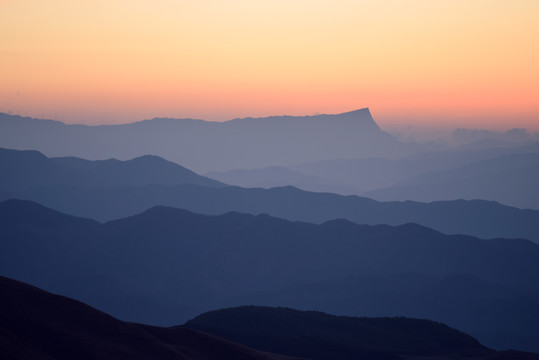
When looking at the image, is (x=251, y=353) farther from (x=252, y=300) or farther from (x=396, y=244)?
(x=396, y=244)

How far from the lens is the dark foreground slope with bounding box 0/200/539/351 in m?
113

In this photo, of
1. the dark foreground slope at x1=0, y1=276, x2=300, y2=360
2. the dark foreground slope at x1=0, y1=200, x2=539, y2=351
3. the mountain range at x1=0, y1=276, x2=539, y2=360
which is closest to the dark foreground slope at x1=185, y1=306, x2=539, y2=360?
the mountain range at x1=0, y1=276, x2=539, y2=360

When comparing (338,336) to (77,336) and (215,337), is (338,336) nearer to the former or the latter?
(215,337)

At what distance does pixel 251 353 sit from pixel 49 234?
101 metres

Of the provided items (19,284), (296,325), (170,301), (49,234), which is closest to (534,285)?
(170,301)

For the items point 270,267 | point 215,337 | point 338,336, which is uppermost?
point 270,267

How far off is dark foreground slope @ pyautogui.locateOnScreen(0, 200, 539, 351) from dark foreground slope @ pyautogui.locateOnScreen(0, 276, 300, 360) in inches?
2808

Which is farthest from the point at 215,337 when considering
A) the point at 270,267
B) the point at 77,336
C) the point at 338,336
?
the point at 270,267

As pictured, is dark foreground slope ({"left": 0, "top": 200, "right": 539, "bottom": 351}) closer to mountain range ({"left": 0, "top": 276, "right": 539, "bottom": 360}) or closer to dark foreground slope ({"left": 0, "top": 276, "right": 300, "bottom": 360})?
mountain range ({"left": 0, "top": 276, "right": 539, "bottom": 360})

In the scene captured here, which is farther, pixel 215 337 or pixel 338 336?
pixel 338 336

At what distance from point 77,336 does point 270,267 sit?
3909 inches

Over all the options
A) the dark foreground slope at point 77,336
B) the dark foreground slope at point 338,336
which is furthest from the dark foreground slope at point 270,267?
the dark foreground slope at point 77,336

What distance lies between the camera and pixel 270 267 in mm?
133375

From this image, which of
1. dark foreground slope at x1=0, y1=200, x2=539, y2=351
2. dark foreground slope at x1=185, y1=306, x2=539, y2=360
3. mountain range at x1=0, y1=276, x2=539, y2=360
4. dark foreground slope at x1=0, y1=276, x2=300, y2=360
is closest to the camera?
dark foreground slope at x1=0, y1=276, x2=300, y2=360
